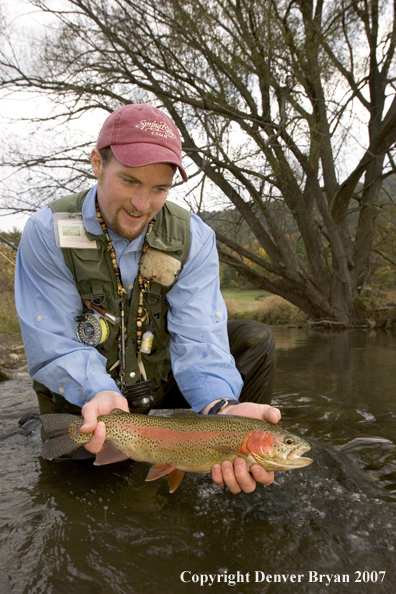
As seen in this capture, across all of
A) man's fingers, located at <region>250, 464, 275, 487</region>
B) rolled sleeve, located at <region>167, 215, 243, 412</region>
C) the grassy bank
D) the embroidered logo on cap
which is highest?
the embroidered logo on cap

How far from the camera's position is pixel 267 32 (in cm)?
1018

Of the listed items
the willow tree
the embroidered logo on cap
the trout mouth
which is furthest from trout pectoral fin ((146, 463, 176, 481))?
the willow tree

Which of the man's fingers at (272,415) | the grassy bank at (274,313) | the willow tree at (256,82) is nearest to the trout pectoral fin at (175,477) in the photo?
the man's fingers at (272,415)

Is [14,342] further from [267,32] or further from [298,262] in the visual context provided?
[267,32]

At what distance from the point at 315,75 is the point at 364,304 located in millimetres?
6435

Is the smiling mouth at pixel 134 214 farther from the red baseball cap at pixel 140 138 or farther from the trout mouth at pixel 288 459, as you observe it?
the trout mouth at pixel 288 459

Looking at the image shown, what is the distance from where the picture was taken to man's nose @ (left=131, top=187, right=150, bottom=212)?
274 cm

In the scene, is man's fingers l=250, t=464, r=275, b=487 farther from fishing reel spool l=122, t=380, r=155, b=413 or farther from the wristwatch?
fishing reel spool l=122, t=380, r=155, b=413

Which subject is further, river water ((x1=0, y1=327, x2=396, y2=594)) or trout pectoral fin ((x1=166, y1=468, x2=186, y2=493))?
trout pectoral fin ((x1=166, y1=468, x2=186, y2=493))

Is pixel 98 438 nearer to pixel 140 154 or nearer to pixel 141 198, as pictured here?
pixel 141 198

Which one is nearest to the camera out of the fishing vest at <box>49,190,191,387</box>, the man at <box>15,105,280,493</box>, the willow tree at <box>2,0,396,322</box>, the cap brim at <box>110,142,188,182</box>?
the cap brim at <box>110,142,188,182</box>

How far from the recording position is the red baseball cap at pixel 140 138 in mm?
2631

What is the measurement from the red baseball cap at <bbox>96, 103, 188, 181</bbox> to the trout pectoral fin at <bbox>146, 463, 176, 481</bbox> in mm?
1700

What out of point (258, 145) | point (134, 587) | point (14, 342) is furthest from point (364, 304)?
point (134, 587)
